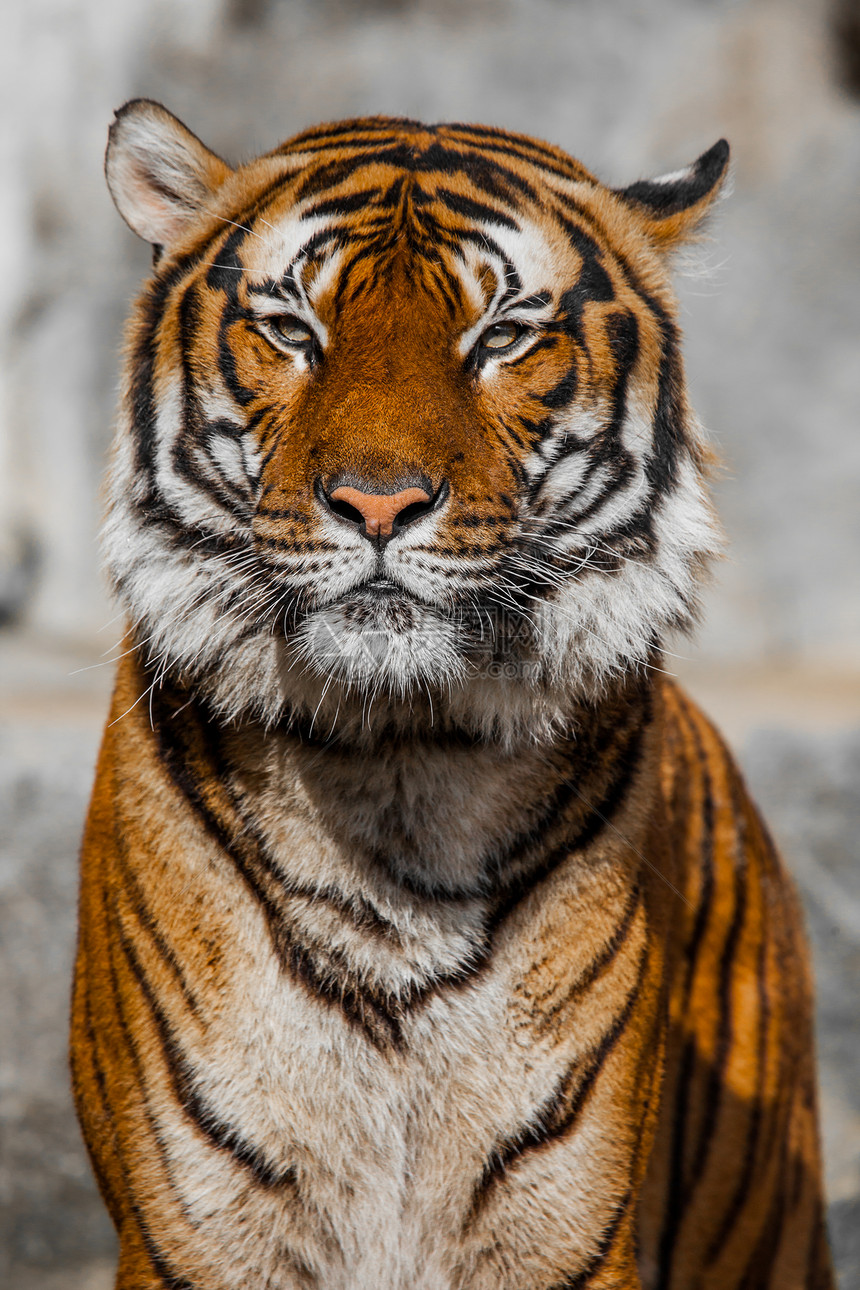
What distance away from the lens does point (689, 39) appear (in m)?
4.90

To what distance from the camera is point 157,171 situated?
1.26 m

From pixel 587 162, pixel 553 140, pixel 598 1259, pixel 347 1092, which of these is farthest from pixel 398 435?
pixel 553 140

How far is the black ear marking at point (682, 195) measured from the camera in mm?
1296

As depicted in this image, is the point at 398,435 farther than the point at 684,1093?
No

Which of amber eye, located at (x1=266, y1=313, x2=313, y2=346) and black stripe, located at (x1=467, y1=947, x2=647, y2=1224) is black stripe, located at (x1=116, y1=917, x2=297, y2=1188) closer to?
black stripe, located at (x1=467, y1=947, x2=647, y2=1224)

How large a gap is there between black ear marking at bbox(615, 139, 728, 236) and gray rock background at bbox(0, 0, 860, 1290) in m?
3.16

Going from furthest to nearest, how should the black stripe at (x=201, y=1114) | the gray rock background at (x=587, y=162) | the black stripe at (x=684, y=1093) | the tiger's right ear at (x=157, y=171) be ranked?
the gray rock background at (x=587, y=162) → the black stripe at (x=684, y=1093) → the tiger's right ear at (x=157, y=171) → the black stripe at (x=201, y=1114)

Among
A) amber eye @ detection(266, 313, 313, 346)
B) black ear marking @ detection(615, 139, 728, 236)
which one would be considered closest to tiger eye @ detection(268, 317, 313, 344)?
amber eye @ detection(266, 313, 313, 346)

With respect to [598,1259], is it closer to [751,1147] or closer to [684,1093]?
[684,1093]

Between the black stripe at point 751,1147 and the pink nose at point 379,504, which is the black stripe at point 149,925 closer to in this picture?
the pink nose at point 379,504

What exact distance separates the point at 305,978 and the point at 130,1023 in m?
0.17

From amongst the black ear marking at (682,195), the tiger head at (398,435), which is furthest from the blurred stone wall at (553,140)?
the tiger head at (398,435)

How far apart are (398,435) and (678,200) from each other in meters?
0.50

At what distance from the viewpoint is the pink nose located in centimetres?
99
